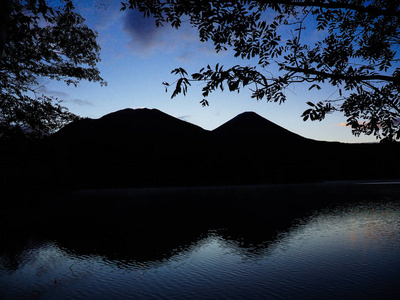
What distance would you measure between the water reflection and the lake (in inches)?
1.9

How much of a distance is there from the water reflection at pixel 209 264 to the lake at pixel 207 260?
0.05 meters

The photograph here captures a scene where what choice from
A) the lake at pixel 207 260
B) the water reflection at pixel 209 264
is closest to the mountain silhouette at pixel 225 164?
the lake at pixel 207 260

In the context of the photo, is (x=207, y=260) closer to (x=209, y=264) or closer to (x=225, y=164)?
(x=209, y=264)

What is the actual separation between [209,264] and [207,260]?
933mm

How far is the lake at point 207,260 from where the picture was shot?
12.7m

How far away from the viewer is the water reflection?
41.3 ft

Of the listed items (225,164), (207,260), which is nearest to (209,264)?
(207,260)

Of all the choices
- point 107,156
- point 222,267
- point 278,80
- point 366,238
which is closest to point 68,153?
point 278,80

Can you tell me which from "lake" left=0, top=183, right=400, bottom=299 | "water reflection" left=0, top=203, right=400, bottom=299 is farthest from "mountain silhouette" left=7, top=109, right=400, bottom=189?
"water reflection" left=0, top=203, right=400, bottom=299

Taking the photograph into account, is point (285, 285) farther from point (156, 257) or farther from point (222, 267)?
point (156, 257)

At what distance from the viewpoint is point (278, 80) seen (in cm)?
673

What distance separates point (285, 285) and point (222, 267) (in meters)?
4.32

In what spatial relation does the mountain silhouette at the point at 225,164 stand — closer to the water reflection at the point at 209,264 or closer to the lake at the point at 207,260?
the lake at the point at 207,260

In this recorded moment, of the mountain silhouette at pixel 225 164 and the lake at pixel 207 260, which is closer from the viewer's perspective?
the lake at pixel 207 260
